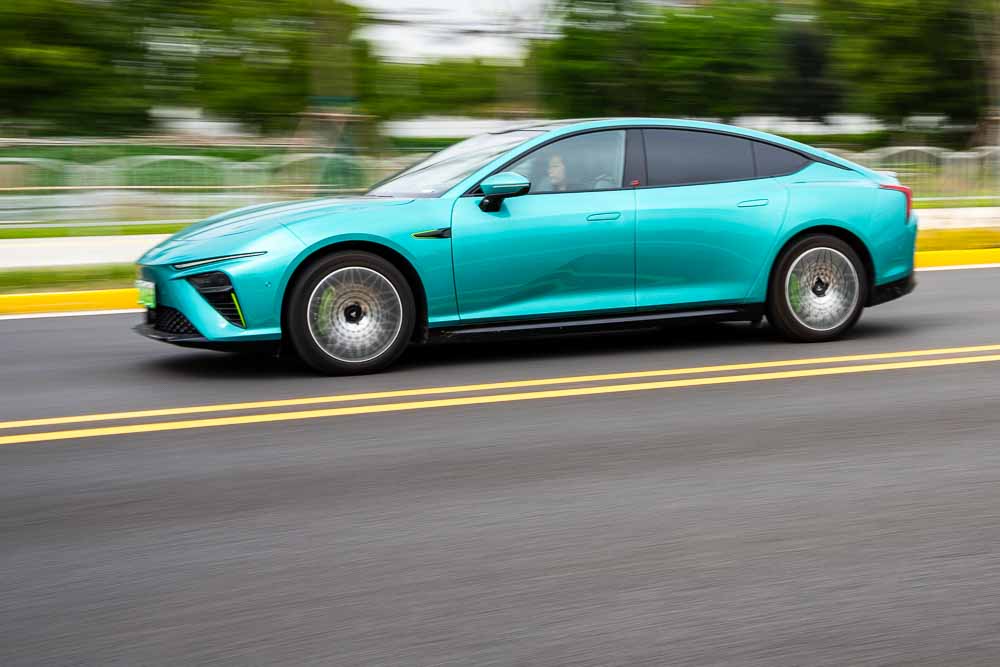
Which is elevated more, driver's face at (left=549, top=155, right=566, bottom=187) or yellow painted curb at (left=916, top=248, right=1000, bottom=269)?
driver's face at (left=549, top=155, right=566, bottom=187)

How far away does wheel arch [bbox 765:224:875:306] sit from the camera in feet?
25.6

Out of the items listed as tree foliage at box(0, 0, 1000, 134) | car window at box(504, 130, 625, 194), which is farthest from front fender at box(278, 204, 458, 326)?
tree foliage at box(0, 0, 1000, 134)

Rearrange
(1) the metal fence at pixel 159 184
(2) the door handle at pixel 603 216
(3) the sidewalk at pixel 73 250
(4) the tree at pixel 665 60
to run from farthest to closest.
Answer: (4) the tree at pixel 665 60
(1) the metal fence at pixel 159 184
(3) the sidewalk at pixel 73 250
(2) the door handle at pixel 603 216

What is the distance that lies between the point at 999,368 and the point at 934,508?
9.73 feet

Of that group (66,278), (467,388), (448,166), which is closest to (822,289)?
(448,166)

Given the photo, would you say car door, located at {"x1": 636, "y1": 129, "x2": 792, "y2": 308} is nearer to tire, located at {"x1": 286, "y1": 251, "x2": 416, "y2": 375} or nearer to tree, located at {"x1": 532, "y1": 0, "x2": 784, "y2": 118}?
tire, located at {"x1": 286, "y1": 251, "x2": 416, "y2": 375}

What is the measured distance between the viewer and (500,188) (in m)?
7.04

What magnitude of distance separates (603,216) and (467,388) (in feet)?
4.63

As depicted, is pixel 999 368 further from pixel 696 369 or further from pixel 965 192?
pixel 965 192

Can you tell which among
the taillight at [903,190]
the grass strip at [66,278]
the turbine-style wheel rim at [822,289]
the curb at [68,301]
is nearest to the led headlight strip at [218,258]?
the turbine-style wheel rim at [822,289]

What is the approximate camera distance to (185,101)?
43344mm

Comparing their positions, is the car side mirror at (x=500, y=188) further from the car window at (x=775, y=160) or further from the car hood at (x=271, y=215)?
the car window at (x=775, y=160)

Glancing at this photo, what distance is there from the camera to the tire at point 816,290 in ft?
25.6

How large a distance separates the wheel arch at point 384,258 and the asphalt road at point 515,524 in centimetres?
31
